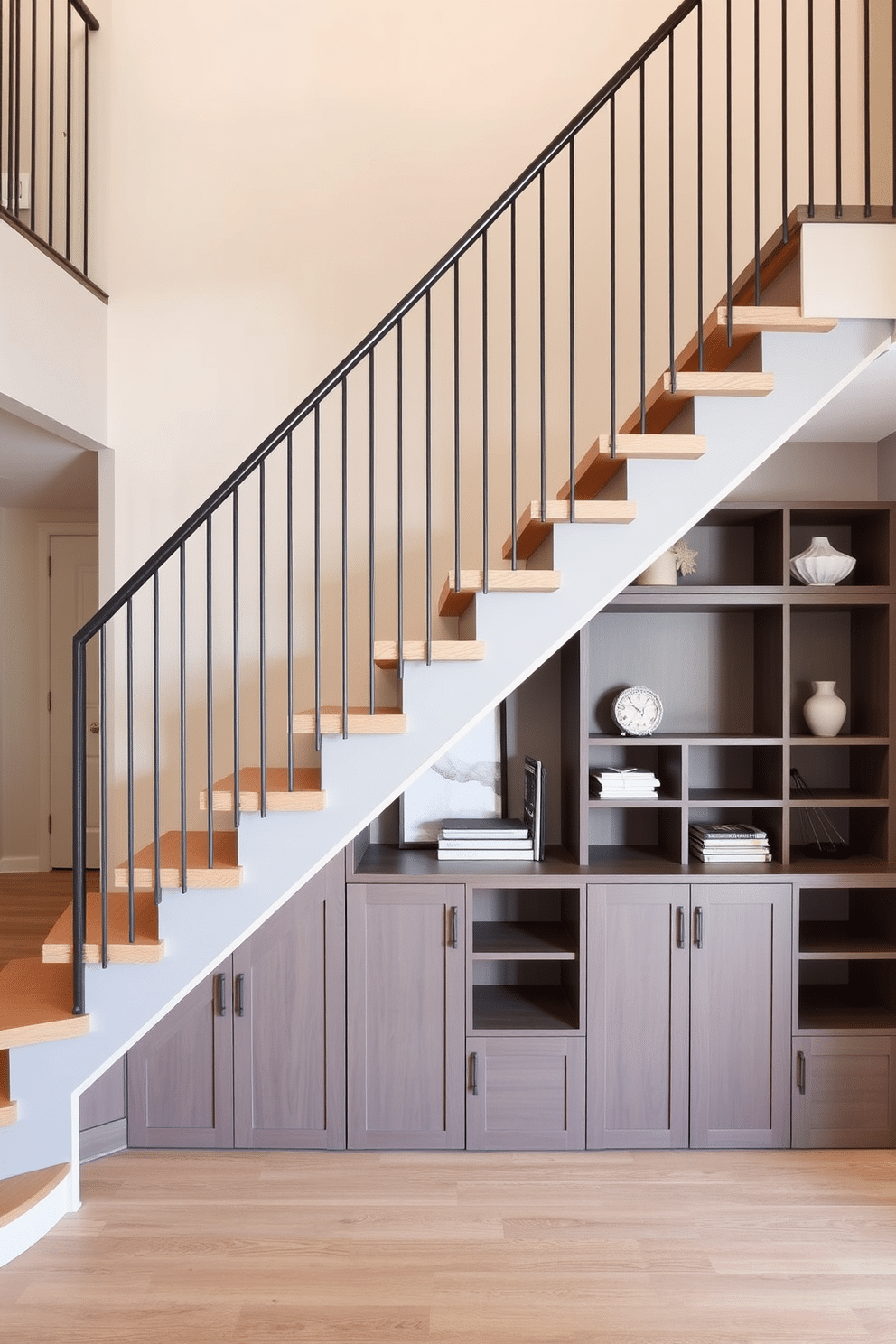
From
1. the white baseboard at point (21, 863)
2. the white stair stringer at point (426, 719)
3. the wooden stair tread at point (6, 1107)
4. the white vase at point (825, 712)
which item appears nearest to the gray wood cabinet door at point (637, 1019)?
the white vase at point (825, 712)

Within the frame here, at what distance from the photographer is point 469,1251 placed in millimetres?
2723

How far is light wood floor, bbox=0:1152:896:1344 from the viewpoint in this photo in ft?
7.95

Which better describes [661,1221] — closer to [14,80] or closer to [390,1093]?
[390,1093]

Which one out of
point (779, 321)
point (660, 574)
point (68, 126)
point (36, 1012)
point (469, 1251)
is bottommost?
point (469, 1251)

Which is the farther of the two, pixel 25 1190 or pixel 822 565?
pixel 822 565

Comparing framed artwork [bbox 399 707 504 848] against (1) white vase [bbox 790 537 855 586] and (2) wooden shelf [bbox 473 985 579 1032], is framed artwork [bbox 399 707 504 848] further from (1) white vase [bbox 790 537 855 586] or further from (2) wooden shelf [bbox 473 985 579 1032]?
(1) white vase [bbox 790 537 855 586]

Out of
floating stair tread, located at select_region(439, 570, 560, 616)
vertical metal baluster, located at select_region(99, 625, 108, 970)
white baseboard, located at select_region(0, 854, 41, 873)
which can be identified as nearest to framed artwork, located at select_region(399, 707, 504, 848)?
vertical metal baluster, located at select_region(99, 625, 108, 970)

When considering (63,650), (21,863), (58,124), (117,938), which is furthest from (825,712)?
(21,863)

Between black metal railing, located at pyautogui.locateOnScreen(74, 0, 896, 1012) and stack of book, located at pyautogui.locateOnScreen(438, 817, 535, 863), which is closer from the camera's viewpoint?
stack of book, located at pyautogui.locateOnScreen(438, 817, 535, 863)

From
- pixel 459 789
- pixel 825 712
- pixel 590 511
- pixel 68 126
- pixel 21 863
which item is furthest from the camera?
pixel 21 863

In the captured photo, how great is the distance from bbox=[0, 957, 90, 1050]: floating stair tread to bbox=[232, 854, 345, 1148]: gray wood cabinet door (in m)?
0.61

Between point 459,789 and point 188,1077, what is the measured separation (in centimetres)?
143

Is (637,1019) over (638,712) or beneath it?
beneath

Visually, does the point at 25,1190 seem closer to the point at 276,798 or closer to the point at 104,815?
the point at 104,815
